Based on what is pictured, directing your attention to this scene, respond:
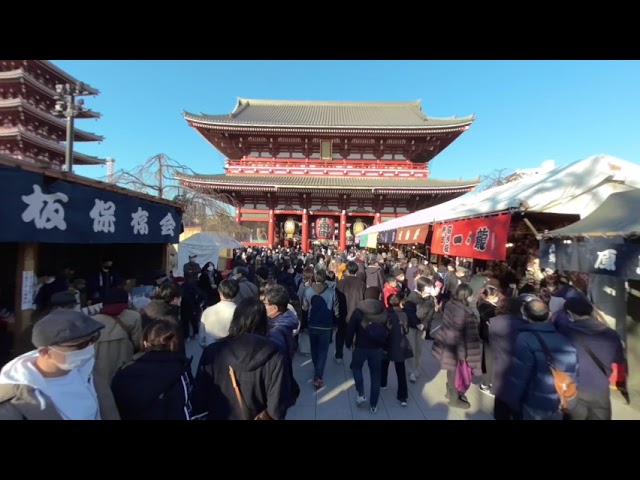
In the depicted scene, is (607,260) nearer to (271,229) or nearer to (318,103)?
(271,229)

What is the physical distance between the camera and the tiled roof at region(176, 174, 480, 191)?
54.7 feet

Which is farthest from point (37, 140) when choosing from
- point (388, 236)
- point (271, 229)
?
point (388, 236)

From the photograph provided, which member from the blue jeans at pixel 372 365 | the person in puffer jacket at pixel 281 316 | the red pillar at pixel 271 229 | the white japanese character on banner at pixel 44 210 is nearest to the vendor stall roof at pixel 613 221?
the blue jeans at pixel 372 365

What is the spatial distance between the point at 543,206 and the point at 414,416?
11.7 feet

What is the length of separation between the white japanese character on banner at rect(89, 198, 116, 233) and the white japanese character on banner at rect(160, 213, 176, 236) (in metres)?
1.51

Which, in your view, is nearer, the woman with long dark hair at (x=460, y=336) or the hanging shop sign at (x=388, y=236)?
the woman with long dark hair at (x=460, y=336)

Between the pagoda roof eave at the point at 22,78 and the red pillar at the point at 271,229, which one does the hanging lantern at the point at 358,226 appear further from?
the pagoda roof eave at the point at 22,78

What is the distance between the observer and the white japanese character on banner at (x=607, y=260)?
319 centimetres

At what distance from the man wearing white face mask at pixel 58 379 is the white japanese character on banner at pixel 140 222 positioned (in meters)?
3.90

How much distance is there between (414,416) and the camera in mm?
3463

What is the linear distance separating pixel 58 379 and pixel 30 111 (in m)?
20.3

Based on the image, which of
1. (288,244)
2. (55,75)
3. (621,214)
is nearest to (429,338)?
(621,214)

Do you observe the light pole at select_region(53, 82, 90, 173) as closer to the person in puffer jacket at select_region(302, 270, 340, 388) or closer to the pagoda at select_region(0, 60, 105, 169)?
the pagoda at select_region(0, 60, 105, 169)

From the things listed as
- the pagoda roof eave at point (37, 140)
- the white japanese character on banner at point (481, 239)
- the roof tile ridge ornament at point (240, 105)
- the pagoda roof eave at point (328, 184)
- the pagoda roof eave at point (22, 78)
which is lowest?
the white japanese character on banner at point (481, 239)
